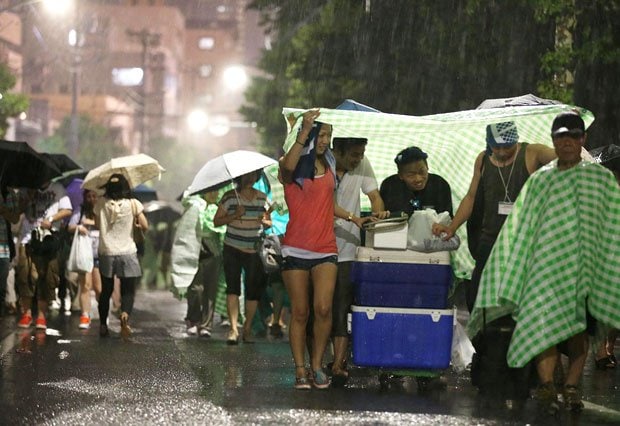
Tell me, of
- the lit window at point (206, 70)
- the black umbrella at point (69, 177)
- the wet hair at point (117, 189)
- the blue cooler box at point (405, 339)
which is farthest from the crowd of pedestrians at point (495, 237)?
the lit window at point (206, 70)

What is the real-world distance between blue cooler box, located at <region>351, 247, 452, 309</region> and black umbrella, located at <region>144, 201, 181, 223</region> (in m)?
19.7

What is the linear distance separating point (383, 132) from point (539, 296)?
2.67 meters

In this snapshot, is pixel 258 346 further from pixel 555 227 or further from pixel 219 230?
pixel 555 227

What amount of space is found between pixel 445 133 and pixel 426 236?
1.97 meters

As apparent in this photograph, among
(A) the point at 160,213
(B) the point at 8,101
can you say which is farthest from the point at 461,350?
(B) the point at 8,101

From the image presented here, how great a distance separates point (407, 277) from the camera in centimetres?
980

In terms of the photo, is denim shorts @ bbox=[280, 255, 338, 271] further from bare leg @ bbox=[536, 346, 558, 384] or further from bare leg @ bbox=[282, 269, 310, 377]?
bare leg @ bbox=[536, 346, 558, 384]

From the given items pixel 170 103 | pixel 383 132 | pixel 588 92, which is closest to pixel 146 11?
pixel 170 103

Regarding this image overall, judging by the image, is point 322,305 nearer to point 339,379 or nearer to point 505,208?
point 339,379

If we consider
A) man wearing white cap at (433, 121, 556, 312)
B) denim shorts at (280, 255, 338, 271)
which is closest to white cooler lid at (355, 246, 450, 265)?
man wearing white cap at (433, 121, 556, 312)

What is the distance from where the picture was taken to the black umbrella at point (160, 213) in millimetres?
29516

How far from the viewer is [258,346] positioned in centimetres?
1398

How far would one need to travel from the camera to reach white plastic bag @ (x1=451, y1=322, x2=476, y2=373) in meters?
10.4

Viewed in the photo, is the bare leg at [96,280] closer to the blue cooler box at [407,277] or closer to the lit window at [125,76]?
the blue cooler box at [407,277]
